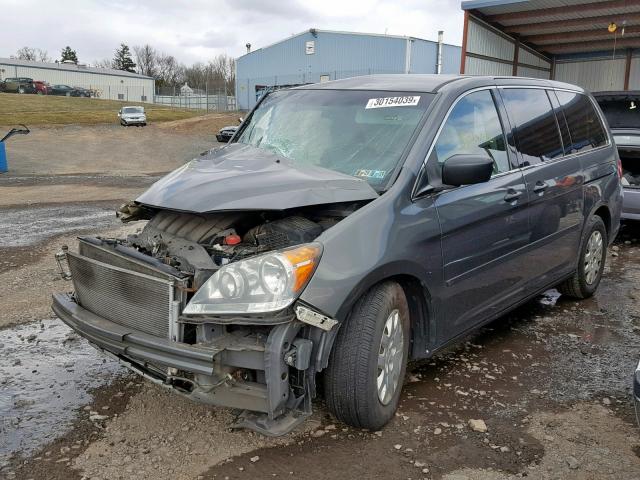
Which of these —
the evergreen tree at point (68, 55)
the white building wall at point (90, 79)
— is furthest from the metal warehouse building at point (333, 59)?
the evergreen tree at point (68, 55)

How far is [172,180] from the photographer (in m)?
3.72

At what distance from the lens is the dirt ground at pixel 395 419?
120 inches

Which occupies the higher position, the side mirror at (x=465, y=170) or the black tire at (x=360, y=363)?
the side mirror at (x=465, y=170)

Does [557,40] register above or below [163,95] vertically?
below

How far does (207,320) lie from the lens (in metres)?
2.88

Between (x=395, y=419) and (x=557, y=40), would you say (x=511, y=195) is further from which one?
(x=557, y=40)

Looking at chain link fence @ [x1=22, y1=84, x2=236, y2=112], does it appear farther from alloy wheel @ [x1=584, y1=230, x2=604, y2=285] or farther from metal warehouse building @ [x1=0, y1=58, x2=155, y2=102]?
alloy wheel @ [x1=584, y1=230, x2=604, y2=285]

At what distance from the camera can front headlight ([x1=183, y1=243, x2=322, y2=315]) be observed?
282 centimetres

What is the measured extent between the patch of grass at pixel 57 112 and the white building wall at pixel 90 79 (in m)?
21.8

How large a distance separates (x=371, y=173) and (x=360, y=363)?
3.77ft

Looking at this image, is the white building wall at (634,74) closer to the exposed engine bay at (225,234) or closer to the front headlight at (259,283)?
the exposed engine bay at (225,234)

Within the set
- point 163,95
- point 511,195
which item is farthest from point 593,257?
point 163,95

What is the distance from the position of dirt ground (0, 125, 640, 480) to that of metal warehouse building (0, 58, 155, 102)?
78025 mm

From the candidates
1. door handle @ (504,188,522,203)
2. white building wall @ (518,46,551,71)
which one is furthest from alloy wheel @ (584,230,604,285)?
white building wall @ (518,46,551,71)
